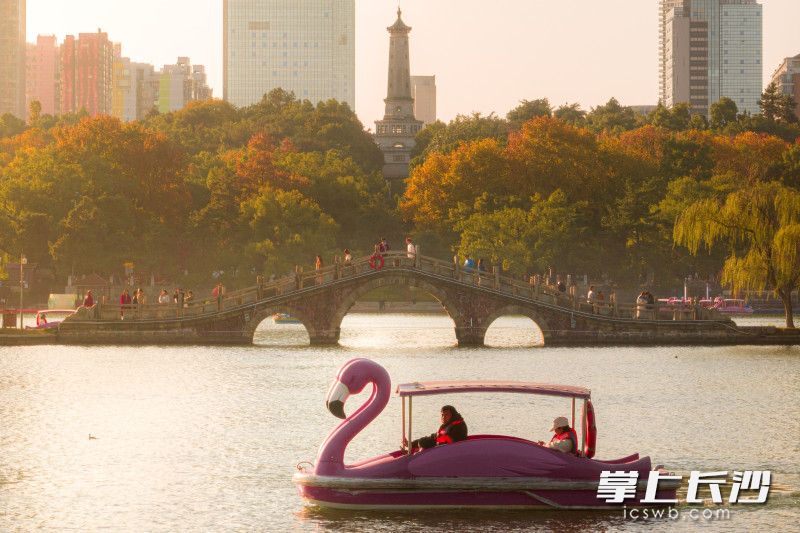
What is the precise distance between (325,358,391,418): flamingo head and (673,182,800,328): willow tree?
45.4 meters

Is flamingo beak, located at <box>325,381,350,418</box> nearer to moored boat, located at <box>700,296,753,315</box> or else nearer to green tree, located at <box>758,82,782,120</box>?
moored boat, located at <box>700,296,753,315</box>

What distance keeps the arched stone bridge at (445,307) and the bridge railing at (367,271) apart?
49mm

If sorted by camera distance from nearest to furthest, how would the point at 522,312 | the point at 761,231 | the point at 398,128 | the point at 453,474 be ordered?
1. the point at 453,474
2. the point at 522,312
3. the point at 761,231
4. the point at 398,128

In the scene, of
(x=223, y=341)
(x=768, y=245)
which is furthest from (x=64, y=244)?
(x=768, y=245)

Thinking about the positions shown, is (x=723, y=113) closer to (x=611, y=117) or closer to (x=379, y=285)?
(x=611, y=117)

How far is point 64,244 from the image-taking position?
98875 millimetres

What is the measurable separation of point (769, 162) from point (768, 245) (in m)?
55.1

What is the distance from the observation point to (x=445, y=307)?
231 feet

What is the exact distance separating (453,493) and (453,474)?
387 millimetres

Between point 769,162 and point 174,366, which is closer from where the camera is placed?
point 174,366

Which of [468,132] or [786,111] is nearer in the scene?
[468,132]

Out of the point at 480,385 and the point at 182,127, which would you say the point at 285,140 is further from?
the point at 480,385

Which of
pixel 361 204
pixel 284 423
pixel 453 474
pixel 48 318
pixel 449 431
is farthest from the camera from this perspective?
pixel 361 204

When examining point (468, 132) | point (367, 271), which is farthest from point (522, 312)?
point (468, 132)
